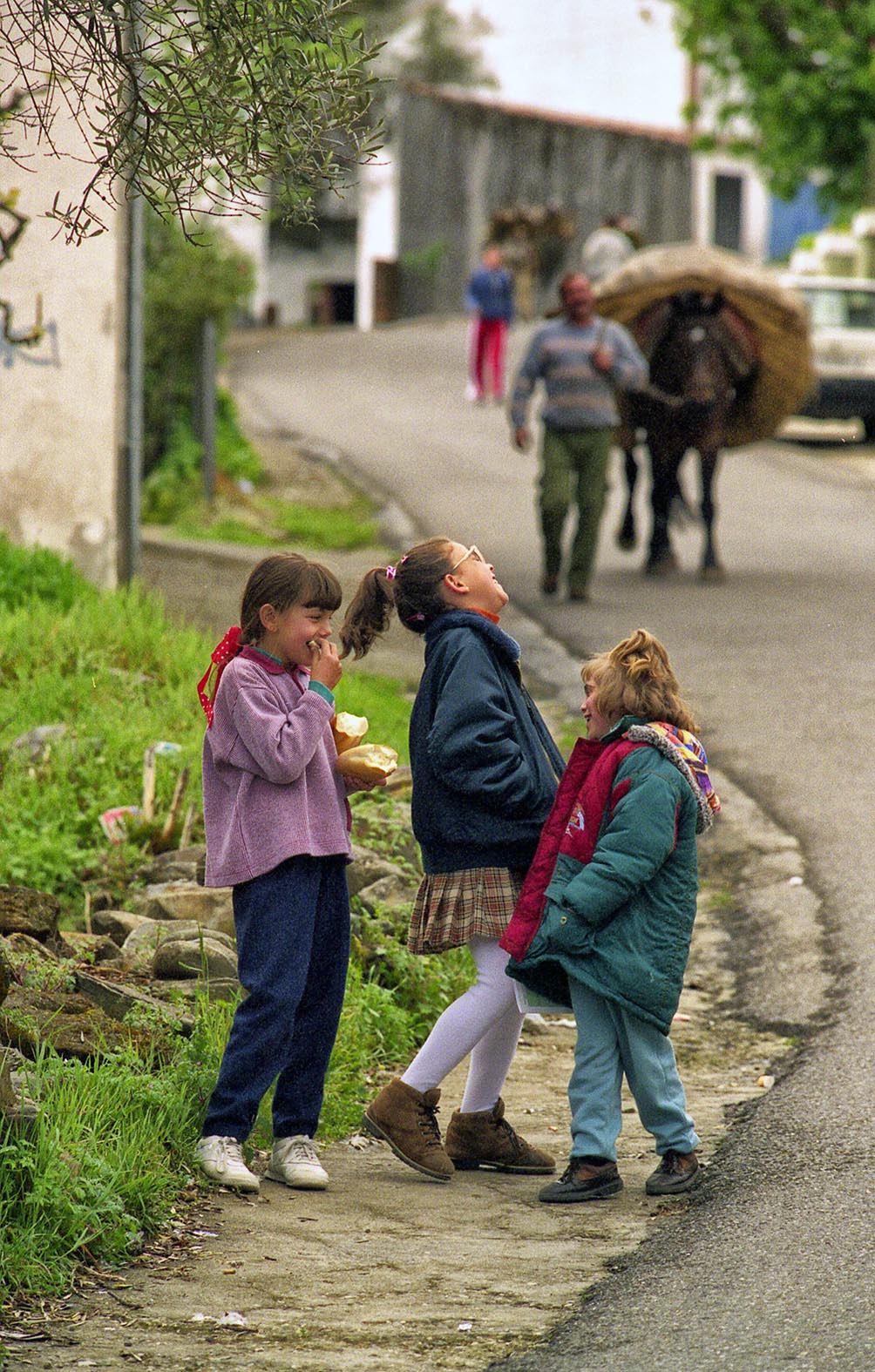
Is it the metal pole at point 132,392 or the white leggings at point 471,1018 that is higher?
the metal pole at point 132,392

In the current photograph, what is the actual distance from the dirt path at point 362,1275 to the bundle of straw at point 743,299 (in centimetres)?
835

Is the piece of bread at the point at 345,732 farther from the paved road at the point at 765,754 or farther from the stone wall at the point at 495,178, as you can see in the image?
the stone wall at the point at 495,178

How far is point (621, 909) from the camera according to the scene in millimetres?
4391

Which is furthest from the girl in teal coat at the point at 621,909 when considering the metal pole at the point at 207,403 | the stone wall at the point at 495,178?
the stone wall at the point at 495,178

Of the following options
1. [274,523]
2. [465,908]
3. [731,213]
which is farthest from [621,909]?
[731,213]

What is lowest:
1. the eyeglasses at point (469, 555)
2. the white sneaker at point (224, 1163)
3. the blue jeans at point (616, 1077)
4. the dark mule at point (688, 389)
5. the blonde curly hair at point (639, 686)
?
the white sneaker at point (224, 1163)

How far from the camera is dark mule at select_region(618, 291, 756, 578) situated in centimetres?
1253

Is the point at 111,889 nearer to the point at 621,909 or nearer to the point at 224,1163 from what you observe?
the point at 224,1163

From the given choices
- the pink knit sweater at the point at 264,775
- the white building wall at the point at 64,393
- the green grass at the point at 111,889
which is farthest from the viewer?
the white building wall at the point at 64,393

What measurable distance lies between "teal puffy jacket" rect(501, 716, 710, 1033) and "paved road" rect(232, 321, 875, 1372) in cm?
55

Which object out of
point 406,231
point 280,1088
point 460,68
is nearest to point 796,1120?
point 280,1088

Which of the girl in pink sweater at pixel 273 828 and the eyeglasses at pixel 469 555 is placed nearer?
the girl in pink sweater at pixel 273 828

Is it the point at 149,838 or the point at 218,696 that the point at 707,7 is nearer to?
the point at 149,838

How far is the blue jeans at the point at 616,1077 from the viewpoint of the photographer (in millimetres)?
4418
